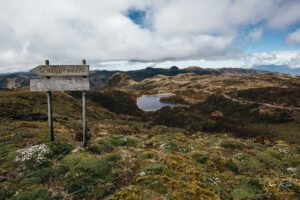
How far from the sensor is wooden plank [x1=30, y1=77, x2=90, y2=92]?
65.8 feet

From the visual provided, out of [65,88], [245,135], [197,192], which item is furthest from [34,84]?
[245,135]

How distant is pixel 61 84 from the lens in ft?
65.9

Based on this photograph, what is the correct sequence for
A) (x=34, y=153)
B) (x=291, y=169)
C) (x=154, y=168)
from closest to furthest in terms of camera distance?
(x=154, y=168), (x=34, y=153), (x=291, y=169)

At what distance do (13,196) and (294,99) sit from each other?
128m

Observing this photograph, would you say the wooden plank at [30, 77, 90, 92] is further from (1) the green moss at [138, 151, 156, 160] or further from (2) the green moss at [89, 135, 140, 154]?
(1) the green moss at [138, 151, 156, 160]

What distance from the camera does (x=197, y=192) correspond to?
13984 mm

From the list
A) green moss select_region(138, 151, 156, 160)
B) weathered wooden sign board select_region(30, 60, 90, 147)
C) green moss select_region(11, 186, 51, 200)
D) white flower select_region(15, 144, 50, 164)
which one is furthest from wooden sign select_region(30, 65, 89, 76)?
green moss select_region(11, 186, 51, 200)

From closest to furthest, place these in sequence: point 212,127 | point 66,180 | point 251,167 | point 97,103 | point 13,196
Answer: point 13,196 → point 66,180 → point 251,167 → point 212,127 → point 97,103

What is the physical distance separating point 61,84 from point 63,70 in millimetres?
928

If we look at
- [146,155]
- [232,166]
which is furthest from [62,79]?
[232,166]

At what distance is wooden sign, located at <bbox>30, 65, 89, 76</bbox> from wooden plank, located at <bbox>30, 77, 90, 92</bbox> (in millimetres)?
334

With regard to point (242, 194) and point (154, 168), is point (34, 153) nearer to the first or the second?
point (154, 168)

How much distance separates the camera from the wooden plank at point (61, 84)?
65.8ft

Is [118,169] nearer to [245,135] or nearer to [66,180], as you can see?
[66,180]
